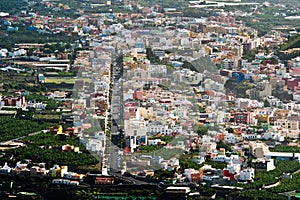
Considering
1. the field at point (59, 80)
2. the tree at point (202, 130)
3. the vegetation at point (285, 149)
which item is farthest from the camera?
the field at point (59, 80)

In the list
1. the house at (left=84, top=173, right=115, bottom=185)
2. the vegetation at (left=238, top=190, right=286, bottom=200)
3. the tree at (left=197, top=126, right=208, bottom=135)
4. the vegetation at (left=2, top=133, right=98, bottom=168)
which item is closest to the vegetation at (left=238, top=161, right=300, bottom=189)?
the vegetation at (left=238, top=190, right=286, bottom=200)

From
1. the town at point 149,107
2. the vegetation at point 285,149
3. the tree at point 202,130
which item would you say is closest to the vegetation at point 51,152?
the town at point 149,107

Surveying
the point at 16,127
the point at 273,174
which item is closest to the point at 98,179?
the point at 273,174

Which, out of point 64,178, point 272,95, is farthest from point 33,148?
point 272,95

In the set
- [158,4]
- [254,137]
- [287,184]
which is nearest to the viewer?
[287,184]

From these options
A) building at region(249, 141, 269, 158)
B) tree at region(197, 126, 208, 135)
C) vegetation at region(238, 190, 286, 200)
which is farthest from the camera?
tree at region(197, 126, 208, 135)

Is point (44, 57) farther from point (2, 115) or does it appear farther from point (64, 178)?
point (64, 178)

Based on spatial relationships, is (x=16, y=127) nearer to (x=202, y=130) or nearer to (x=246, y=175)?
(x=202, y=130)

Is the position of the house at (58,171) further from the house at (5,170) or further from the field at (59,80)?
the field at (59,80)

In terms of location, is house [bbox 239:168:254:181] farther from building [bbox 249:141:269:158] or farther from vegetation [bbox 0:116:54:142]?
vegetation [bbox 0:116:54:142]
